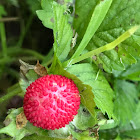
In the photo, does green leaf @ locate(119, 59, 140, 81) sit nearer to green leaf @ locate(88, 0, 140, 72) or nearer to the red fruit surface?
green leaf @ locate(88, 0, 140, 72)

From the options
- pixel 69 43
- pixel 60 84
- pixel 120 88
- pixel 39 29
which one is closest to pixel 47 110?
pixel 60 84

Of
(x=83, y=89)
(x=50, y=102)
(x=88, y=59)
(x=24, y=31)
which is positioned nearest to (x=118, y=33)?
(x=88, y=59)

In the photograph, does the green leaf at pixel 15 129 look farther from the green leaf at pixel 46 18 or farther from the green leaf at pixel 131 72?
the green leaf at pixel 131 72

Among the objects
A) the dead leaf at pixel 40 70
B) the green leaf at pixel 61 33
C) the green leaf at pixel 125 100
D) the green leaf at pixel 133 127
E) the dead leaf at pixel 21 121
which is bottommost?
the green leaf at pixel 133 127

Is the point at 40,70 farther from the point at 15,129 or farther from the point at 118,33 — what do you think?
the point at 118,33

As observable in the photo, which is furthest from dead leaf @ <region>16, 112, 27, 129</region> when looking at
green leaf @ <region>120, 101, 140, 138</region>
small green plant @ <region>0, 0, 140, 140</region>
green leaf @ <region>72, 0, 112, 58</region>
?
green leaf @ <region>120, 101, 140, 138</region>

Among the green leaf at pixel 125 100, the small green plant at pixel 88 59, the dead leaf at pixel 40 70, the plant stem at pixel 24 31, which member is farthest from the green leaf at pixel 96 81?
the plant stem at pixel 24 31

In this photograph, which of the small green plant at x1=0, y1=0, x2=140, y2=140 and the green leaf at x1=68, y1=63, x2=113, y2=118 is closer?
the small green plant at x1=0, y1=0, x2=140, y2=140
